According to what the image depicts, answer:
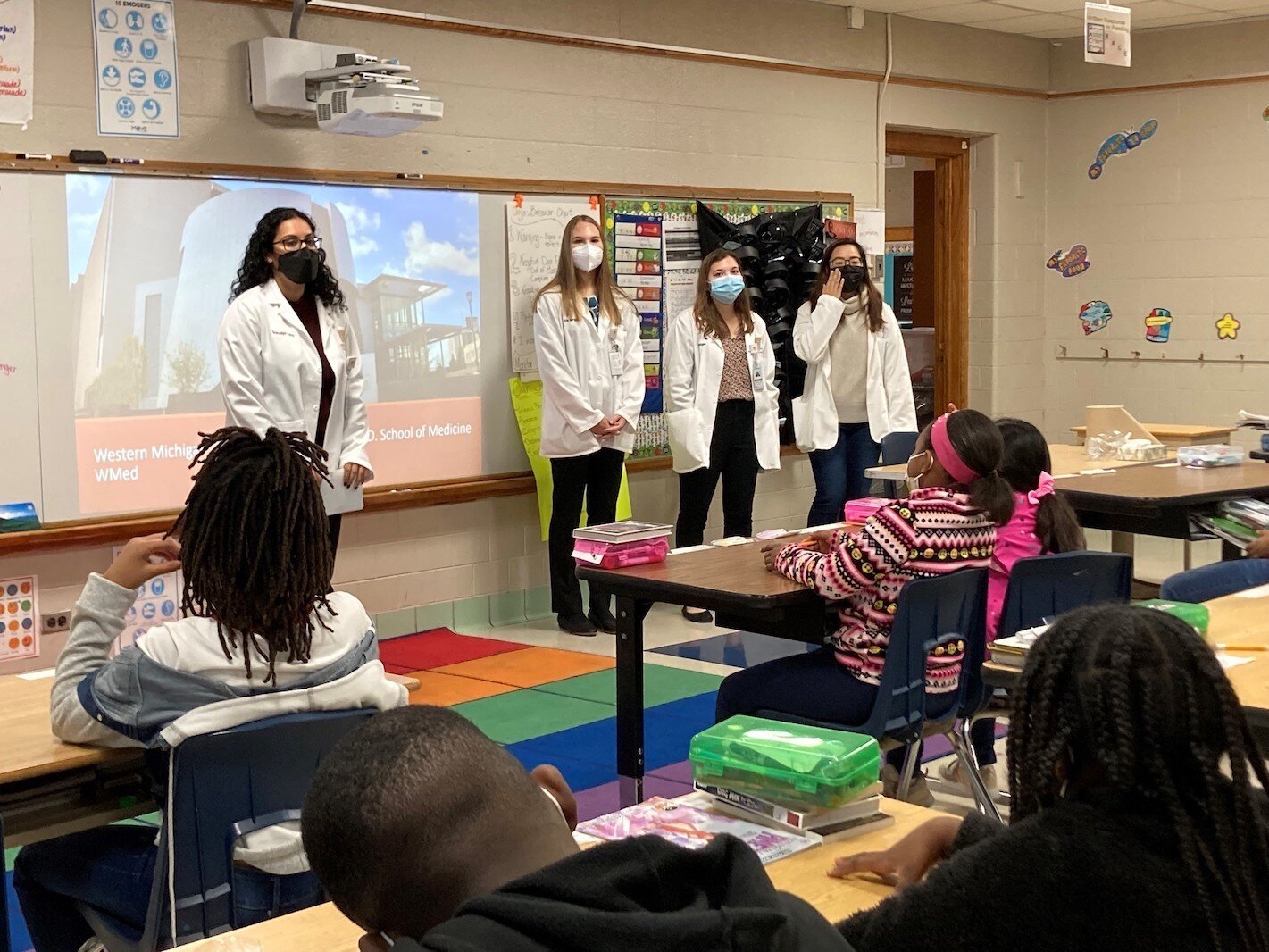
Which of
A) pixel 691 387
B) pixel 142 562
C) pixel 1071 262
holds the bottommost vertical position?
pixel 142 562

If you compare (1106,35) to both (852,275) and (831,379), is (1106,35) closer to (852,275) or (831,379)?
(852,275)

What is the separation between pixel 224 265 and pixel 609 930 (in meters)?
4.79

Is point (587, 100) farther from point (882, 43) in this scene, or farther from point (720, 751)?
point (720, 751)

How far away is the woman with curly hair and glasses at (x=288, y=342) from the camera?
490 cm

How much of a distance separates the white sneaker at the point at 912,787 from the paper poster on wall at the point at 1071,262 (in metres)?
6.06

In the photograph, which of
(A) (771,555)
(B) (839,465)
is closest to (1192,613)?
(A) (771,555)

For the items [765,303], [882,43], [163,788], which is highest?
[882,43]

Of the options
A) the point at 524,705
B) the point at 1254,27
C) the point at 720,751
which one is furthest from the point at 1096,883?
the point at 1254,27

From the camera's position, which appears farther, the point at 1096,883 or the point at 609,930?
the point at 1096,883

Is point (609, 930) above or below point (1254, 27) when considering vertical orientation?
below

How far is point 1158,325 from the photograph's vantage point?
29.3ft

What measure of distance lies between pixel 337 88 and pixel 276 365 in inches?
45.4

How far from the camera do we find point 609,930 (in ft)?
3.33

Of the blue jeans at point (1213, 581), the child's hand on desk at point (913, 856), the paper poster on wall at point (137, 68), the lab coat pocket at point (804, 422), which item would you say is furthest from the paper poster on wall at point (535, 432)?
the child's hand on desk at point (913, 856)
